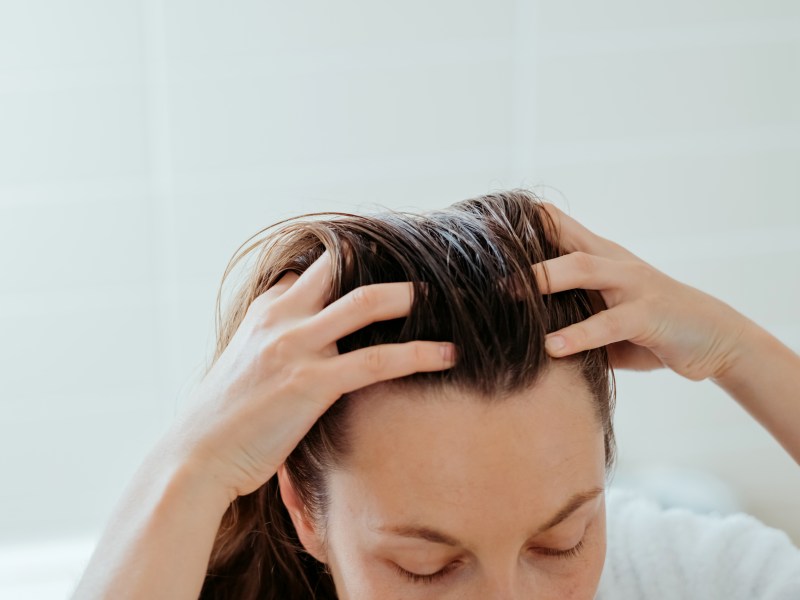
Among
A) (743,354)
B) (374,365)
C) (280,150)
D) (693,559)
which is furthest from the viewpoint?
(280,150)

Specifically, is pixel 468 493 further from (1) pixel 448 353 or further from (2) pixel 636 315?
(2) pixel 636 315

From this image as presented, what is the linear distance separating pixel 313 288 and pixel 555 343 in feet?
0.86

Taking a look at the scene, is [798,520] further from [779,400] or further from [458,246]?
[458,246]

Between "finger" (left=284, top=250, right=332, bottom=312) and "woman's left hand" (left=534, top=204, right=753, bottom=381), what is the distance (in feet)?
0.73

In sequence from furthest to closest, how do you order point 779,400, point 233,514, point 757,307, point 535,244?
point 757,307 → point 233,514 → point 779,400 → point 535,244

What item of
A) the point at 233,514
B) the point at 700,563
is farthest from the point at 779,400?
the point at 233,514

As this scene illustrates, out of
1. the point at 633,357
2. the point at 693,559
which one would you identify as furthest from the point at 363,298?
the point at 693,559

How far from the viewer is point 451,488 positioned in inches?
37.7

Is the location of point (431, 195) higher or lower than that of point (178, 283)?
higher

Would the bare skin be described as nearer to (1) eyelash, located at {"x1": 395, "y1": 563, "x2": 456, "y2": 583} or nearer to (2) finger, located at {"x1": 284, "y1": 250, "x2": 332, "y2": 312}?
(1) eyelash, located at {"x1": 395, "y1": 563, "x2": 456, "y2": 583}

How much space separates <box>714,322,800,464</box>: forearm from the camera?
1.24m

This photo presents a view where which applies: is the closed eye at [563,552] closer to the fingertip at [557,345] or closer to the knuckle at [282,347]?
the fingertip at [557,345]

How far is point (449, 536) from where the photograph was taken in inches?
38.0

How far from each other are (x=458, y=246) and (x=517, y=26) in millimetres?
944
